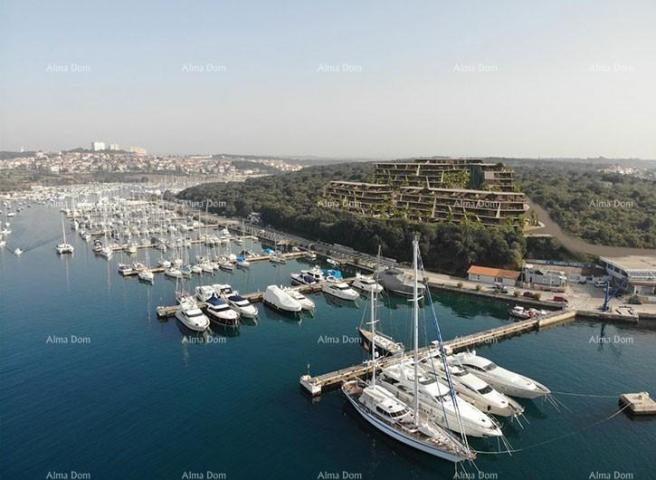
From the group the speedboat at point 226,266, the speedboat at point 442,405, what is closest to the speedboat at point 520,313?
the speedboat at point 442,405

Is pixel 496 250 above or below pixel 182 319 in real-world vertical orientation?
above

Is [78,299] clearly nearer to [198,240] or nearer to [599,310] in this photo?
[198,240]

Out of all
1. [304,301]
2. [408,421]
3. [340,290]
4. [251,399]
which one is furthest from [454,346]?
[251,399]

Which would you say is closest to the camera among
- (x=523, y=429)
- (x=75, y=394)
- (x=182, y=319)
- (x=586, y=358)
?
(x=523, y=429)

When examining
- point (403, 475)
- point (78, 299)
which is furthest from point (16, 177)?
point (403, 475)

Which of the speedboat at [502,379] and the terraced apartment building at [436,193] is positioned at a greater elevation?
the terraced apartment building at [436,193]

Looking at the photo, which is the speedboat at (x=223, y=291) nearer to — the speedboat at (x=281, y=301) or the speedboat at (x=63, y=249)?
the speedboat at (x=281, y=301)
